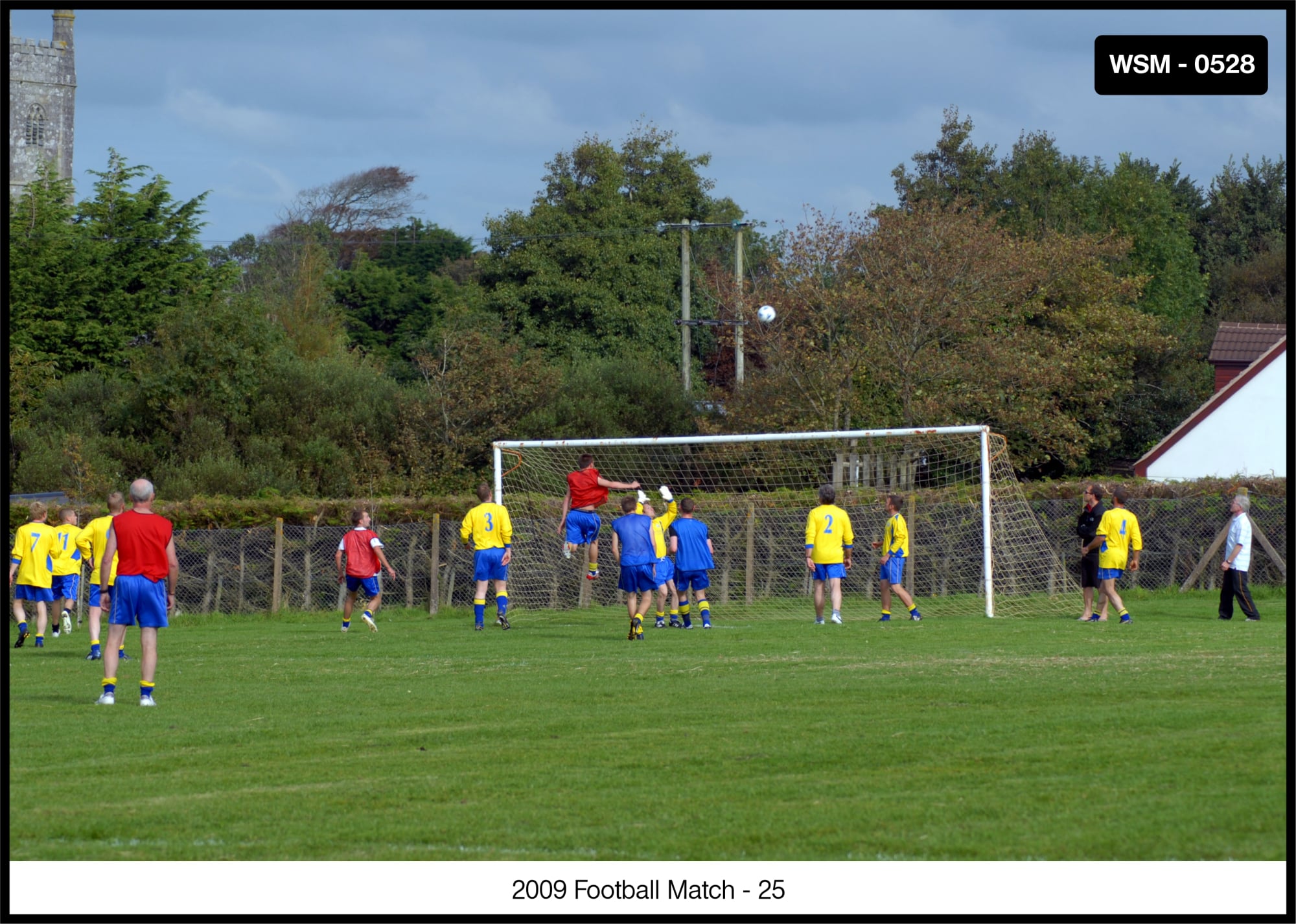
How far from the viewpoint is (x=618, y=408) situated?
41281 millimetres

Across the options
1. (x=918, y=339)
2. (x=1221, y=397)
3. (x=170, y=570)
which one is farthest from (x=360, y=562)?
(x=1221, y=397)

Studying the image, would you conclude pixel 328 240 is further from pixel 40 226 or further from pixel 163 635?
pixel 163 635

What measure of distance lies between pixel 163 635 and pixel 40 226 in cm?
2944

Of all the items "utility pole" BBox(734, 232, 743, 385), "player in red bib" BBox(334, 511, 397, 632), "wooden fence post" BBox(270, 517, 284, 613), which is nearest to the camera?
"player in red bib" BBox(334, 511, 397, 632)

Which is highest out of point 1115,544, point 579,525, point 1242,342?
point 1242,342

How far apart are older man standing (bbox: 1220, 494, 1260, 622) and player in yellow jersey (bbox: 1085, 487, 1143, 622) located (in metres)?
1.27

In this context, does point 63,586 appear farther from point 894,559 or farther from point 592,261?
point 592,261

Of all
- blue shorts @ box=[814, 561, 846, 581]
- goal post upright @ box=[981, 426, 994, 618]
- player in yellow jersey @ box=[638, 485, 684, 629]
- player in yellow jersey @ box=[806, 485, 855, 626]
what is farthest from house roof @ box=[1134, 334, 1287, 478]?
blue shorts @ box=[814, 561, 846, 581]

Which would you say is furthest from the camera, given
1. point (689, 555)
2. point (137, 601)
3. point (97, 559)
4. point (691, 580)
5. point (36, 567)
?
point (691, 580)

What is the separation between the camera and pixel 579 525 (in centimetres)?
2019

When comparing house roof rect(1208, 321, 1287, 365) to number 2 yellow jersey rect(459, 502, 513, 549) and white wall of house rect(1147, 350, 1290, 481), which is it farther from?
number 2 yellow jersey rect(459, 502, 513, 549)

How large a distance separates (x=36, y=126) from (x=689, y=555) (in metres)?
80.8

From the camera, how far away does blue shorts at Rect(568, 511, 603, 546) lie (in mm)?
20141

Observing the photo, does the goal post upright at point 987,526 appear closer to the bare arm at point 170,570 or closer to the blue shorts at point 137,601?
the bare arm at point 170,570
